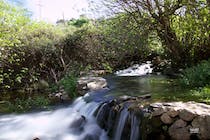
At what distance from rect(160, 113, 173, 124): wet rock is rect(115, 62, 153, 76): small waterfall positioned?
33.2 ft

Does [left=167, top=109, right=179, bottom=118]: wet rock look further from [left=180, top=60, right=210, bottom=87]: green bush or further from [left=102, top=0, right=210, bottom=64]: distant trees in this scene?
[left=102, top=0, right=210, bottom=64]: distant trees

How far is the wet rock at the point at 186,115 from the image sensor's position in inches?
230

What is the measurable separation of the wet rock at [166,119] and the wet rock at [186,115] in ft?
0.71

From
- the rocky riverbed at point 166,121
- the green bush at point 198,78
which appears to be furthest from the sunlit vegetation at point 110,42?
the rocky riverbed at point 166,121

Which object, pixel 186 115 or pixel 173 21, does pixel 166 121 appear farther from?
pixel 173 21

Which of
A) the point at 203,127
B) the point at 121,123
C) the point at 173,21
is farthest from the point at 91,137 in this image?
the point at 173,21

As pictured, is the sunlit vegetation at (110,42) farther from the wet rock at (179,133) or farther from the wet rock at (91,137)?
the wet rock at (91,137)

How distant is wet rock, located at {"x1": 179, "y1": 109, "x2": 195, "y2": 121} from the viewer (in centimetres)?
583

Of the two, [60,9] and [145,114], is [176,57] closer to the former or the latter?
[145,114]

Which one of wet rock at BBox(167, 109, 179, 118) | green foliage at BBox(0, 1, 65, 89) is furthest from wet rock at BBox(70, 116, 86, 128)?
green foliage at BBox(0, 1, 65, 89)

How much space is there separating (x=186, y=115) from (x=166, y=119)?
39cm

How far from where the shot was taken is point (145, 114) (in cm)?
644

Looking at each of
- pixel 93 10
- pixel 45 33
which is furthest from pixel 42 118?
pixel 45 33

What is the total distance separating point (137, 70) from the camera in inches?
673
